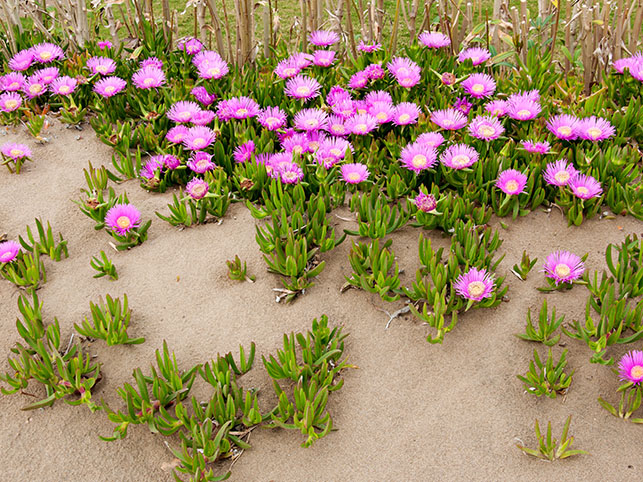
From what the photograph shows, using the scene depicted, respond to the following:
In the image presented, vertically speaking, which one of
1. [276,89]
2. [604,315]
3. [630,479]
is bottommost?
[630,479]

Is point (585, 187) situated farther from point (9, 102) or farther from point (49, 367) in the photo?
point (9, 102)

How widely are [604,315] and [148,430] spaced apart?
1237 mm

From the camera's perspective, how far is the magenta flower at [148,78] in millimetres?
→ 2713

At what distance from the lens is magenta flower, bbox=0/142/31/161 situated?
2553 mm

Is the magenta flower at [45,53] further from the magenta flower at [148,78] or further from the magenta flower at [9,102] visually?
the magenta flower at [148,78]

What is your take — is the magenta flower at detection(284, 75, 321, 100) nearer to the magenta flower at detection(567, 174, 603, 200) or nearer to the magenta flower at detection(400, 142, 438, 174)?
the magenta flower at detection(400, 142, 438, 174)

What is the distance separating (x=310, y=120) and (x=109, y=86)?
888 mm

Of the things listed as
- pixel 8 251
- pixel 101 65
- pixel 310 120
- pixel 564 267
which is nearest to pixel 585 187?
pixel 564 267

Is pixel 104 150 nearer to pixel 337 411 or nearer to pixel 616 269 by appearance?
pixel 337 411

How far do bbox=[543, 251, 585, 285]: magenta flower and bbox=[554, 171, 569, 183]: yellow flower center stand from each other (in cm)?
29

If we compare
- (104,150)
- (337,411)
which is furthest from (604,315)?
(104,150)

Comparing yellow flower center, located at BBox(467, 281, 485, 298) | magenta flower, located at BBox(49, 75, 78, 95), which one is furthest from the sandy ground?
magenta flower, located at BBox(49, 75, 78, 95)

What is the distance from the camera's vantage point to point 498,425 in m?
1.69

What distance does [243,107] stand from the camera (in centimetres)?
255
